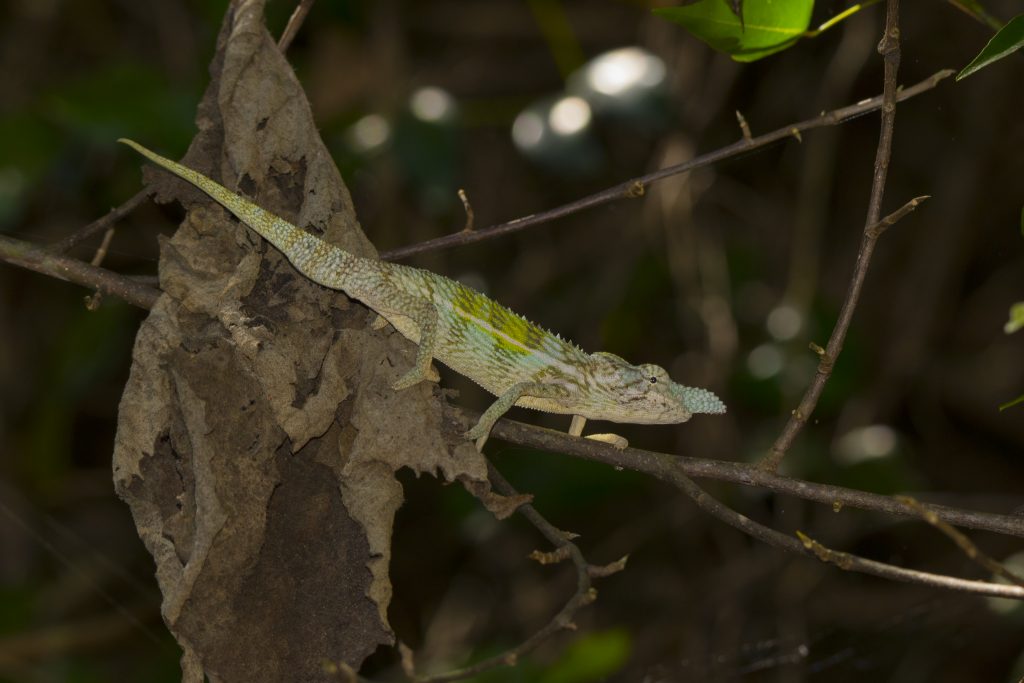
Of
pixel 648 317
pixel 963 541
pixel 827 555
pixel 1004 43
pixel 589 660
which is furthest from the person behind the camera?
pixel 648 317

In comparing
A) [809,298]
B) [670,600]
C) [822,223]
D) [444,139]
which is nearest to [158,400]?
[444,139]

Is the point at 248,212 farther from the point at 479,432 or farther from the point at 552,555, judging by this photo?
the point at 552,555

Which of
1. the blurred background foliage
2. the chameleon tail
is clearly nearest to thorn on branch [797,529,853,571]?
the chameleon tail

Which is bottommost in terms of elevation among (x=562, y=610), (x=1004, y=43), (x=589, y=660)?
(x=589, y=660)

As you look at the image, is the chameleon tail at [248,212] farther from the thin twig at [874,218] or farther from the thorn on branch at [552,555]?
the thin twig at [874,218]

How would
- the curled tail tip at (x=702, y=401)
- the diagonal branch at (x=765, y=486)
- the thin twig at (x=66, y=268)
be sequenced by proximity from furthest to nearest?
the curled tail tip at (x=702, y=401), the thin twig at (x=66, y=268), the diagonal branch at (x=765, y=486)

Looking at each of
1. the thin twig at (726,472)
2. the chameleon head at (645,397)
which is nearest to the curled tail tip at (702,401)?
the chameleon head at (645,397)


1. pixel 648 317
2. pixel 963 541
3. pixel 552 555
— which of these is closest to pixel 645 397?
pixel 552 555
